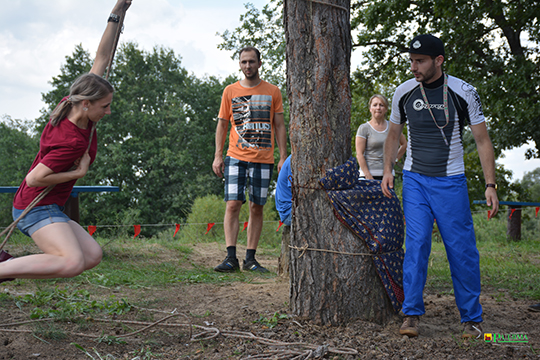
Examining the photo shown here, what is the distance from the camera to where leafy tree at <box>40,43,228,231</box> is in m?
25.3

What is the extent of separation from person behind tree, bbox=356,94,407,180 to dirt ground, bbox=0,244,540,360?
1732mm

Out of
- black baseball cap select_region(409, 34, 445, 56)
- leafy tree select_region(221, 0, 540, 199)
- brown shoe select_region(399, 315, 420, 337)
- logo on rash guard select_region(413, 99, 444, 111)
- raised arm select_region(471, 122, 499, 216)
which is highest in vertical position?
leafy tree select_region(221, 0, 540, 199)

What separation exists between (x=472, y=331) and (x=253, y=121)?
309 cm

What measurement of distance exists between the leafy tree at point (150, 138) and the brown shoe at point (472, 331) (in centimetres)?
2140

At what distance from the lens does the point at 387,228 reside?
3176 mm

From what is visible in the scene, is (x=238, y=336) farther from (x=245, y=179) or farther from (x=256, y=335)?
(x=245, y=179)

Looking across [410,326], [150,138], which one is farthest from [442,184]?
[150,138]

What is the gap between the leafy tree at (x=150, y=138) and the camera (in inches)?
997

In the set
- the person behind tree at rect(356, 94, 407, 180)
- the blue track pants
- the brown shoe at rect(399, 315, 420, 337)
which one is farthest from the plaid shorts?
the brown shoe at rect(399, 315, 420, 337)

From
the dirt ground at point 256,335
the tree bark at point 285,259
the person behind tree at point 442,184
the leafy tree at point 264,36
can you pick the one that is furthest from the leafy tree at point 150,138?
the person behind tree at point 442,184

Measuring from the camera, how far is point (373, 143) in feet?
16.5

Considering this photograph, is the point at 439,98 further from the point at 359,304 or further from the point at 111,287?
the point at 111,287

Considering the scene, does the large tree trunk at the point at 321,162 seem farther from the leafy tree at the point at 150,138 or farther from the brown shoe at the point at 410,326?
the leafy tree at the point at 150,138

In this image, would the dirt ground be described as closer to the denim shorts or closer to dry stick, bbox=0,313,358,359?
dry stick, bbox=0,313,358,359
